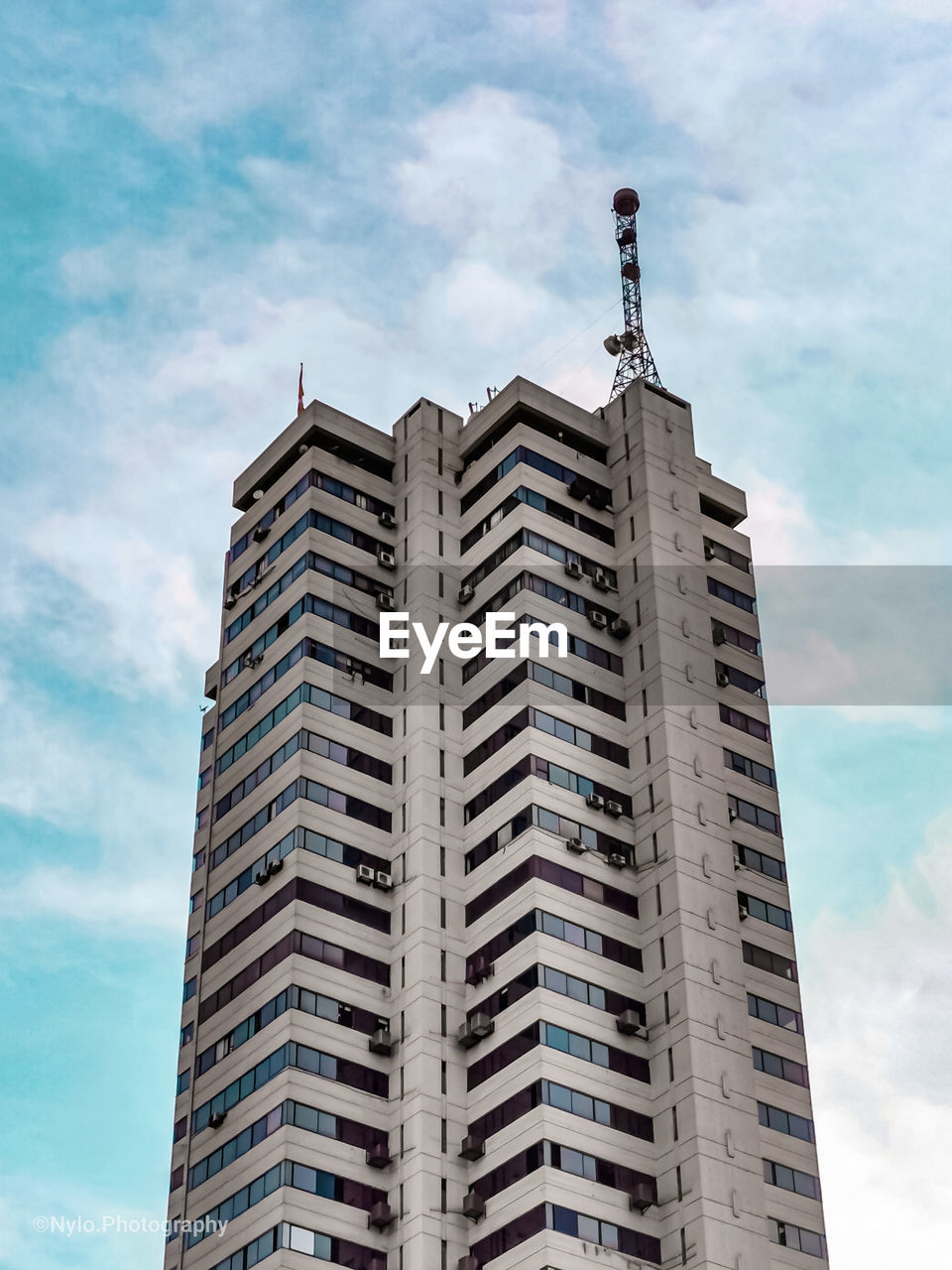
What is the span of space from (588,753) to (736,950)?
45.9ft

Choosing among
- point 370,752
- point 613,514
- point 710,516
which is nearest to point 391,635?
point 370,752

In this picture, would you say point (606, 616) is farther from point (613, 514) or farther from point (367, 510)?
point (367, 510)

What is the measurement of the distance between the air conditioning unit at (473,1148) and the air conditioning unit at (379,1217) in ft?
15.8

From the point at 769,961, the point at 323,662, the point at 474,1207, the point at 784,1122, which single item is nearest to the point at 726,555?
the point at 769,961

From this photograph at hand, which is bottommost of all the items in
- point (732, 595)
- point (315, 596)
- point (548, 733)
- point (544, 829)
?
point (544, 829)

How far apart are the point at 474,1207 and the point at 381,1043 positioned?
10.5 meters

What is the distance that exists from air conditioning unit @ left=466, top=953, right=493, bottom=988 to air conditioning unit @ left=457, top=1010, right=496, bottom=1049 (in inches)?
73.0

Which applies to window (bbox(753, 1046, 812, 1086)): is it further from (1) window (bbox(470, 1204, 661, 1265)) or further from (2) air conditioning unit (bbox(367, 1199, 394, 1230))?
(2) air conditioning unit (bbox(367, 1199, 394, 1230))

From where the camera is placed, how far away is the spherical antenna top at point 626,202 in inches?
5782

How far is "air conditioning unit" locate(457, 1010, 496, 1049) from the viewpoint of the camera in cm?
Answer: 10219

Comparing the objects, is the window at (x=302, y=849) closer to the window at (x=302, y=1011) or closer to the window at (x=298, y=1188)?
the window at (x=302, y=1011)

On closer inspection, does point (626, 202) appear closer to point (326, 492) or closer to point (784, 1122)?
point (326, 492)

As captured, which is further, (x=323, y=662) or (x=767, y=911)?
(x=323, y=662)

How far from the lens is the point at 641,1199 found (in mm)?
96688
